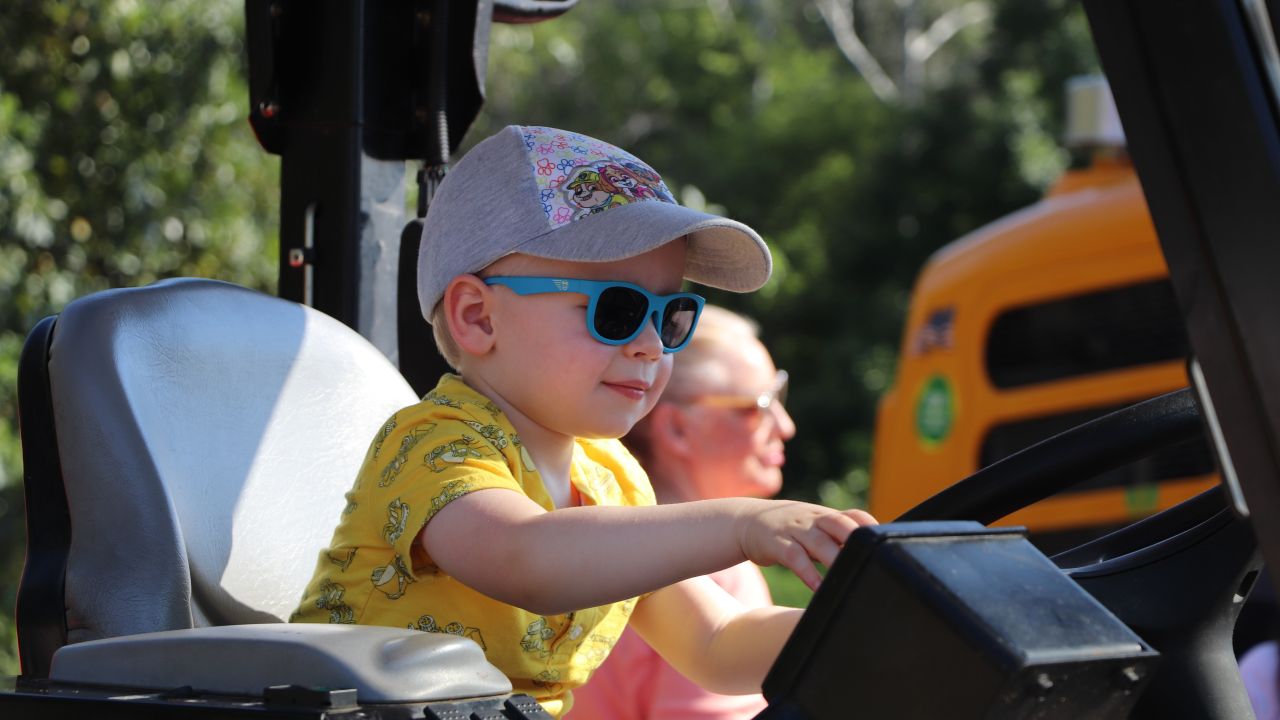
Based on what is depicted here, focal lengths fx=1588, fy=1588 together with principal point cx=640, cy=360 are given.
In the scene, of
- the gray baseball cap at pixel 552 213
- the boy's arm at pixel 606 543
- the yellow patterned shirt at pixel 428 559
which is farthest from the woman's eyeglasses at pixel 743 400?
the boy's arm at pixel 606 543

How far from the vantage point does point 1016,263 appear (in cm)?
691

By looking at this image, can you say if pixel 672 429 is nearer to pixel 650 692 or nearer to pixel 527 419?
pixel 650 692

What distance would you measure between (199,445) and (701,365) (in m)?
1.65

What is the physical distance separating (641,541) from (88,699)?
477 mm

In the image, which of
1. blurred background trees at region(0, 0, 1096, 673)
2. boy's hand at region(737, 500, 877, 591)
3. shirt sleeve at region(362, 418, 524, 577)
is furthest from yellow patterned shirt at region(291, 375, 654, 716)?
blurred background trees at region(0, 0, 1096, 673)

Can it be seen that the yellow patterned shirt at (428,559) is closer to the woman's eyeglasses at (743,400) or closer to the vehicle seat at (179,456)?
the vehicle seat at (179,456)

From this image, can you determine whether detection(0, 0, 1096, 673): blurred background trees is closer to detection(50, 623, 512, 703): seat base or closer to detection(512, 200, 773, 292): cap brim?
detection(512, 200, 773, 292): cap brim

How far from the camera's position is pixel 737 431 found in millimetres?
3252

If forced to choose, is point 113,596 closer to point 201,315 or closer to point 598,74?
point 201,315

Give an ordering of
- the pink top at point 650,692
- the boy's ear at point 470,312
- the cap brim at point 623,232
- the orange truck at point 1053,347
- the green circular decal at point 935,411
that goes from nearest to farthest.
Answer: the cap brim at point 623,232 → the boy's ear at point 470,312 → the pink top at point 650,692 → the orange truck at point 1053,347 → the green circular decal at point 935,411

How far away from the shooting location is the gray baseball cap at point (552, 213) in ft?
5.28

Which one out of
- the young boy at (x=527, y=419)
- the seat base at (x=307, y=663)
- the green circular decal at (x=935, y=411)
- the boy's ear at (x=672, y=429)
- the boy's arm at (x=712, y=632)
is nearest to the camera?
the seat base at (x=307, y=663)

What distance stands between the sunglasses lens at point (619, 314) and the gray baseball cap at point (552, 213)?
1.6 inches

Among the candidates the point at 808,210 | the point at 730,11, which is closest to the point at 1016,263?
the point at 808,210
